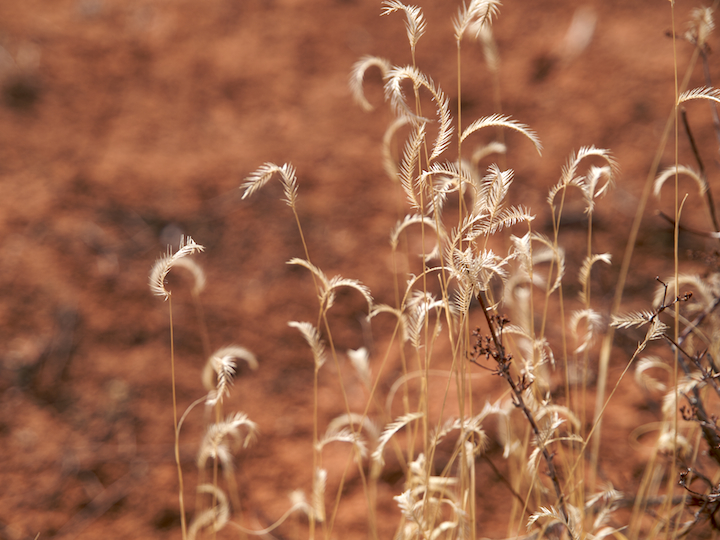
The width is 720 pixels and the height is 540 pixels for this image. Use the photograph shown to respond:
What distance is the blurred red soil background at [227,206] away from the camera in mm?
1131

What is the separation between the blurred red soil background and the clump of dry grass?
0.30 feet

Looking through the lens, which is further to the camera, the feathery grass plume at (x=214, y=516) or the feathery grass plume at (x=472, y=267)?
the feathery grass plume at (x=214, y=516)

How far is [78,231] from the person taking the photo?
129cm

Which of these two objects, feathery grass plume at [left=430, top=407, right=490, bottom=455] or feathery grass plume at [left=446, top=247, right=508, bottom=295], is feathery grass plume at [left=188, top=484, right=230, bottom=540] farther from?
feathery grass plume at [left=446, top=247, right=508, bottom=295]

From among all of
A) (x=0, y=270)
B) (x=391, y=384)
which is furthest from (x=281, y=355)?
(x=0, y=270)

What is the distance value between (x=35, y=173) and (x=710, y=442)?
1581mm

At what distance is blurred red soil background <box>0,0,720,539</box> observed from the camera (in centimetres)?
113

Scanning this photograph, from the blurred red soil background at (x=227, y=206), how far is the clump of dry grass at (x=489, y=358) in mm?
93

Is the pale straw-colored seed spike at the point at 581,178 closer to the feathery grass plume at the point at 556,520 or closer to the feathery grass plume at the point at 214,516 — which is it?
the feathery grass plume at the point at 556,520

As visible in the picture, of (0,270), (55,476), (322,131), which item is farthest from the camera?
(322,131)

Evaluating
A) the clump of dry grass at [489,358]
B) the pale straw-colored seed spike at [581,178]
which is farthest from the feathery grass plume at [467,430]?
the pale straw-colored seed spike at [581,178]

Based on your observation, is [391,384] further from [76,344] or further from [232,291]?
[76,344]

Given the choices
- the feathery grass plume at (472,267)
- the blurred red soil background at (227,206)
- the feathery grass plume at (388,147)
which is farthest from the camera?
the blurred red soil background at (227,206)

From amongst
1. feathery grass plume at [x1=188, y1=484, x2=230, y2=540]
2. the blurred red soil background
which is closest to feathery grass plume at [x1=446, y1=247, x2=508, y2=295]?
feathery grass plume at [x1=188, y1=484, x2=230, y2=540]
